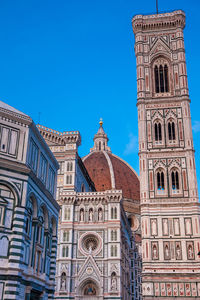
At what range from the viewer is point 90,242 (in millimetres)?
40500

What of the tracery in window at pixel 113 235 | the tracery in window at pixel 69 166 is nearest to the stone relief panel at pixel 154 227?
the tracery in window at pixel 113 235

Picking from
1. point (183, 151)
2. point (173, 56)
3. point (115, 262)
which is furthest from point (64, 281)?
point (173, 56)

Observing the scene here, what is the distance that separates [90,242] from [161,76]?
20.5m

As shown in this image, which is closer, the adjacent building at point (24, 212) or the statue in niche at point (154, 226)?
the adjacent building at point (24, 212)

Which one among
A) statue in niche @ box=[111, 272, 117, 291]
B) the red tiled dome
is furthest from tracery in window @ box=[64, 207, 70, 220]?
the red tiled dome

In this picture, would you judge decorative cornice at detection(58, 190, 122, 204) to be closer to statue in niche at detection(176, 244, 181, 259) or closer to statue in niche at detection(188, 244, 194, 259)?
statue in niche at detection(176, 244, 181, 259)

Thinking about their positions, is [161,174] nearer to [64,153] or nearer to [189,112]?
[189,112]

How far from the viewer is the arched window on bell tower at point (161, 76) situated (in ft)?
144

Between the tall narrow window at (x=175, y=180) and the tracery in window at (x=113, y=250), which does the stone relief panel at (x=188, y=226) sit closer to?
the tall narrow window at (x=175, y=180)

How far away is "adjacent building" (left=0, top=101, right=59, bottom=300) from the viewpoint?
15914mm

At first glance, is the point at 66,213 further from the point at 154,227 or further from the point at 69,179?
the point at 154,227

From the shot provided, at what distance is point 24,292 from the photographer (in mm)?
16641

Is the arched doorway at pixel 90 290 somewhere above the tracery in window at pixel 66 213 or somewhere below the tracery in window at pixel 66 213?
below

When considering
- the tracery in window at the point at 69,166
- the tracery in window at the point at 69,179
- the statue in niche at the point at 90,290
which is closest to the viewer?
the statue in niche at the point at 90,290
